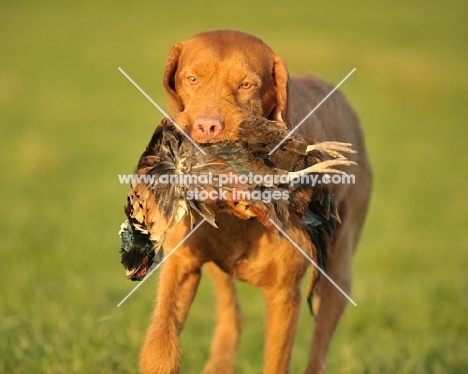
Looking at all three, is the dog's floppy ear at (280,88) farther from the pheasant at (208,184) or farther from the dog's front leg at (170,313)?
the dog's front leg at (170,313)

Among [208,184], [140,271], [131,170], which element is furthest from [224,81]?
[131,170]

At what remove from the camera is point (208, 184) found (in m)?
4.93

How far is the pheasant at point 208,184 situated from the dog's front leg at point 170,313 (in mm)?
650

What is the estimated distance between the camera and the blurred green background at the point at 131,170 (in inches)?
306

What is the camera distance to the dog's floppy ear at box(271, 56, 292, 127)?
5914 millimetres

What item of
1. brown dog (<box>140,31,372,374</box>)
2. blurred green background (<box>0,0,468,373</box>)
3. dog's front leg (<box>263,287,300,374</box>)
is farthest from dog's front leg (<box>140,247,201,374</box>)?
blurred green background (<box>0,0,468,373</box>)

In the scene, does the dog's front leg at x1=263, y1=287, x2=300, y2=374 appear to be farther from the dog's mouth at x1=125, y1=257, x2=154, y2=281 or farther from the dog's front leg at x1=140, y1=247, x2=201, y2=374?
the dog's mouth at x1=125, y1=257, x2=154, y2=281

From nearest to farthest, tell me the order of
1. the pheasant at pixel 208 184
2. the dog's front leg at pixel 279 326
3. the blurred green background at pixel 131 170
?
the pheasant at pixel 208 184
the dog's front leg at pixel 279 326
the blurred green background at pixel 131 170

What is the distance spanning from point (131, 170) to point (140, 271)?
1142 centimetres

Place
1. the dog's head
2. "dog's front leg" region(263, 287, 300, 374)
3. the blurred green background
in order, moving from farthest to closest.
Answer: the blurred green background, "dog's front leg" region(263, 287, 300, 374), the dog's head

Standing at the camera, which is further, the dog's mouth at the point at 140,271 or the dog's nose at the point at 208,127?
the dog's nose at the point at 208,127

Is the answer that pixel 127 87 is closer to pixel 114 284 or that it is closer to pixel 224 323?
pixel 114 284

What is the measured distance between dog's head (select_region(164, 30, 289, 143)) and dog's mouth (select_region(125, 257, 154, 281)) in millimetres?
732

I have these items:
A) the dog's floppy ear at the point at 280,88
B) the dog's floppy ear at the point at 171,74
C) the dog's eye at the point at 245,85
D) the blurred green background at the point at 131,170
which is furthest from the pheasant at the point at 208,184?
the blurred green background at the point at 131,170
